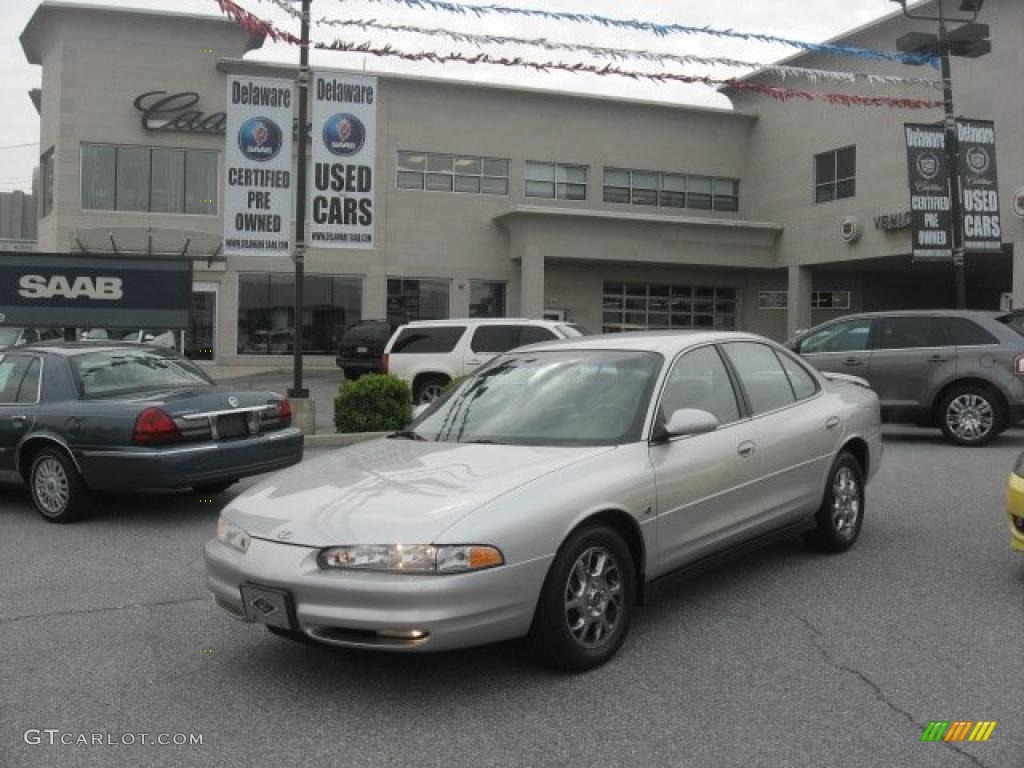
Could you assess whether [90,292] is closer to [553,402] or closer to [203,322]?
[553,402]

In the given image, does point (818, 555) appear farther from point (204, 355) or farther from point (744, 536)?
point (204, 355)

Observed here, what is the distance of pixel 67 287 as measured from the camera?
13.1 metres

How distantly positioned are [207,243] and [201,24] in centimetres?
670

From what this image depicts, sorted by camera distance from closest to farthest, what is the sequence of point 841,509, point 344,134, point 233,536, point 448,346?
point 233,536
point 841,509
point 344,134
point 448,346

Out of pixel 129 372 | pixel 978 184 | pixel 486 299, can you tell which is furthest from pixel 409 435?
pixel 486 299

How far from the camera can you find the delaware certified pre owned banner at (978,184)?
58.5 feet

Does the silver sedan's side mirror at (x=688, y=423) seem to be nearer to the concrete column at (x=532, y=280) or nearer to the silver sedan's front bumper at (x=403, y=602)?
the silver sedan's front bumper at (x=403, y=602)

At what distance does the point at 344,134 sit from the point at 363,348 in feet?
35.2

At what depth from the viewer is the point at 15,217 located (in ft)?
293

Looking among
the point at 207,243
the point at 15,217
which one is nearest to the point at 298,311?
the point at 207,243

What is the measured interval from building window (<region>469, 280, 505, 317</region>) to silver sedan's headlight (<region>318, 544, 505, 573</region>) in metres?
28.7

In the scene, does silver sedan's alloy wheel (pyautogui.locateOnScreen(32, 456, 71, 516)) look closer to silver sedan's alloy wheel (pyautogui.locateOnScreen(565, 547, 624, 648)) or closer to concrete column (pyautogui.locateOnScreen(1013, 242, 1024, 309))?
silver sedan's alloy wheel (pyautogui.locateOnScreen(565, 547, 624, 648))

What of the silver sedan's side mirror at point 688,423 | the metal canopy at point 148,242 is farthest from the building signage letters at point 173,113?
the silver sedan's side mirror at point 688,423

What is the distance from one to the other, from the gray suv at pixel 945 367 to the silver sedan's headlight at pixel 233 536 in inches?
394
